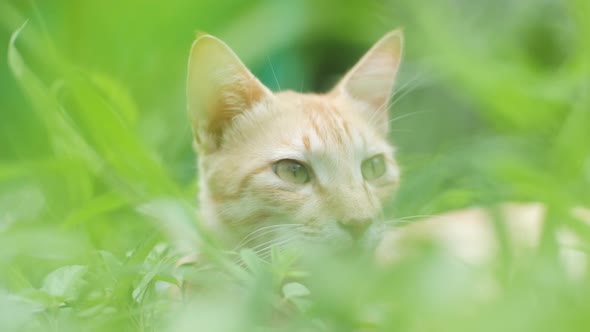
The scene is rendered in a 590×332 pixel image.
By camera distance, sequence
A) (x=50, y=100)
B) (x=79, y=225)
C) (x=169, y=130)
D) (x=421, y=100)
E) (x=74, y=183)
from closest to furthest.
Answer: (x=50, y=100), (x=79, y=225), (x=74, y=183), (x=169, y=130), (x=421, y=100)

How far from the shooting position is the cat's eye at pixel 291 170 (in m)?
1.42

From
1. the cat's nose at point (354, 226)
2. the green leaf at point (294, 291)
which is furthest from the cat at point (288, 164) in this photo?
the green leaf at point (294, 291)

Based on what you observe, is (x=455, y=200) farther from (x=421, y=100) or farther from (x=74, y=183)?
(x=421, y=100)

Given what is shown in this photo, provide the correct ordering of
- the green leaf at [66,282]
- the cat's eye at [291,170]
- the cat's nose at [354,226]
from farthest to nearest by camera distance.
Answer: the cat's eye at [291,170] → the cat's nose at [354,226] → the green leaf at [66,282]

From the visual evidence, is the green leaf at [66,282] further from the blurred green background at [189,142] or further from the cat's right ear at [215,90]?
the cat's right ear at [215,90]

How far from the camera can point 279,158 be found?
1.43 metres

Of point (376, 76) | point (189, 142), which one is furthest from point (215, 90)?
point (189, 142)

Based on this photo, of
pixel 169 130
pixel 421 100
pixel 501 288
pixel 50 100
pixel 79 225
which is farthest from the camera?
pixel 421 100

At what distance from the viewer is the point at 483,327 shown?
2.39 feet

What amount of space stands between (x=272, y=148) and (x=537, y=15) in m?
1.84

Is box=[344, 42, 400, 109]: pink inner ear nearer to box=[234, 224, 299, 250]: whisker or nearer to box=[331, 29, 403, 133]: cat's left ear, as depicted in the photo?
box=[331, 29, 403, 133]: cat's left ear

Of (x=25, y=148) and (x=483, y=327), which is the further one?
(x=25, y=148)

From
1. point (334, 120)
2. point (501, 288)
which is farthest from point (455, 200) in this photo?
point (501, 288)

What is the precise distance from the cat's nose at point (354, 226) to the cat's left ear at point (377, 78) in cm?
42
